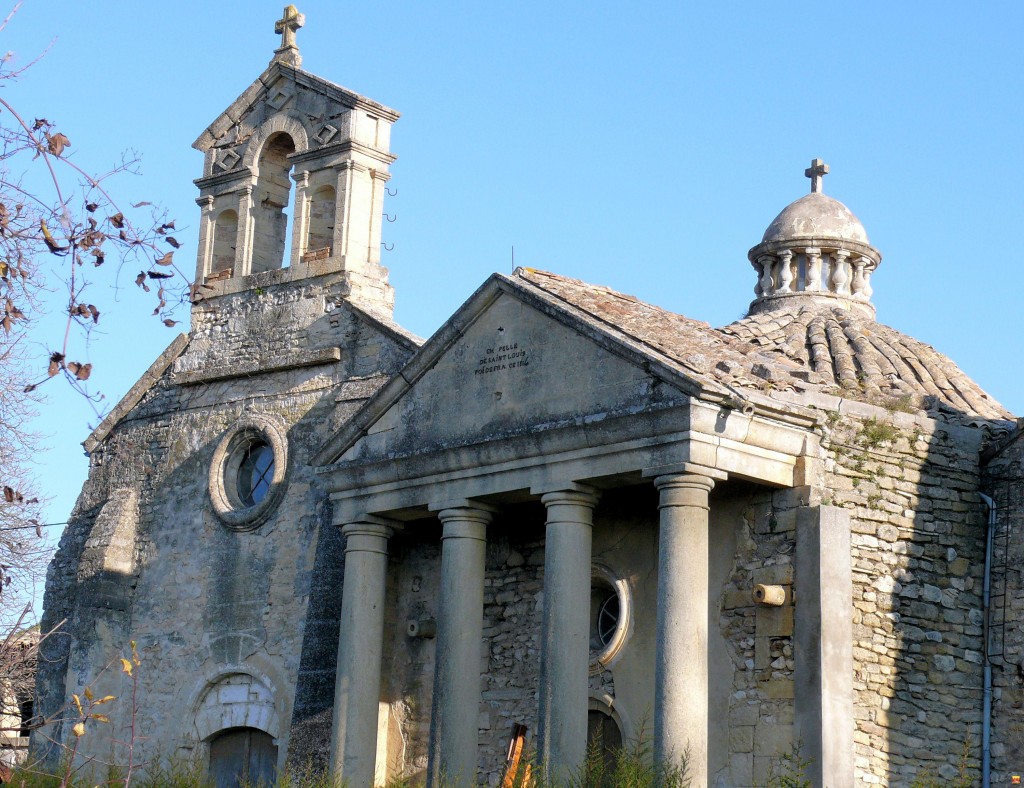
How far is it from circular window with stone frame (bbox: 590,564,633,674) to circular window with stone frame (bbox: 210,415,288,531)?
14.9 feet

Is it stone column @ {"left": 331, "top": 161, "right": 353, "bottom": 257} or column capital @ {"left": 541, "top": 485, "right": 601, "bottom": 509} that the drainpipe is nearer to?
column capital @ {"left": 541, "top": 485, "right": 601, "bottom": 509}

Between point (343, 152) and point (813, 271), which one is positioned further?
point (343, 152)

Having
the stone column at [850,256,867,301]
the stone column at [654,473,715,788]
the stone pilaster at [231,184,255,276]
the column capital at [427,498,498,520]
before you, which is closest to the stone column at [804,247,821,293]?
the stone column at [850,256,867,301]

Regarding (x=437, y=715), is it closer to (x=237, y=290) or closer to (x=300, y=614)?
(x=300, y=614)

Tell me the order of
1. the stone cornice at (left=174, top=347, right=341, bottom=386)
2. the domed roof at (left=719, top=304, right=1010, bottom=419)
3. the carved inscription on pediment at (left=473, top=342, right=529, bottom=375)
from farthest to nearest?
the stone cornice at (left=174, top=347, right=341, bottom=386) → the domed roof at (left=719, top=304, right=1010, bottom=419) → the carved inscription on pediment at (left=473, top=342, right=529, bottom=375)

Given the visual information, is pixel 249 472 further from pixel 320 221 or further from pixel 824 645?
pixel 824 645

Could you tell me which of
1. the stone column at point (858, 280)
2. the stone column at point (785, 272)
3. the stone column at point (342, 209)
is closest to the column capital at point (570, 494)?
the stone column at point (785, 272)

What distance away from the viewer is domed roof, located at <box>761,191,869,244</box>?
18.5 m

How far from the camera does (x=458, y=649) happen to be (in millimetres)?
14820

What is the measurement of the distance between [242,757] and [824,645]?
7.68 m

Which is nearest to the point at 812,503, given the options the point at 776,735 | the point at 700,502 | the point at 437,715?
the point at 700,502

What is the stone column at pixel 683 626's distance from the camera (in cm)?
1275

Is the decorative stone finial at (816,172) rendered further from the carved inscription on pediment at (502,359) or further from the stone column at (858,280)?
the carved inscription on pediment at (502,359)

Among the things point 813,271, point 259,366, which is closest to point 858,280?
point 813,271
